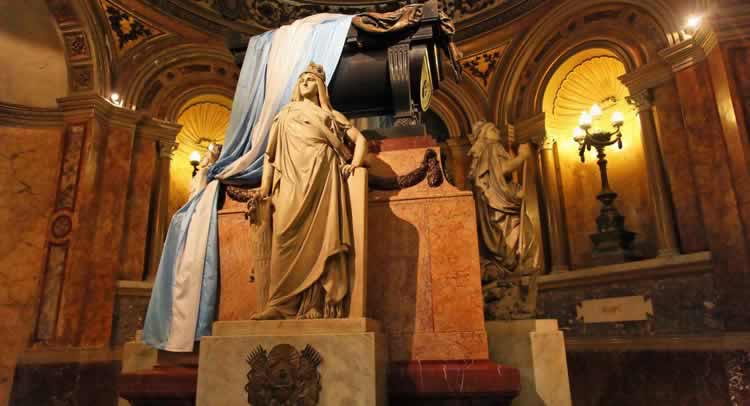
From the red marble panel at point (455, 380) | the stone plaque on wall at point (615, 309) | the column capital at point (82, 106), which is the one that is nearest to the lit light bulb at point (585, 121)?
the stone plaque on wall at point (615, 309)

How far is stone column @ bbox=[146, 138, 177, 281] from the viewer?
6711 mm

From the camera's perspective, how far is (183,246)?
3072mm

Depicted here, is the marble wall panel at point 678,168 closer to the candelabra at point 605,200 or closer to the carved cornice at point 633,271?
the carved cornice at point 633,271

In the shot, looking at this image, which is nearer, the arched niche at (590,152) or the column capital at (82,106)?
the column capital at (82,106)

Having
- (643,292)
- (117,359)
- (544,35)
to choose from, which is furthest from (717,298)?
(117,359)

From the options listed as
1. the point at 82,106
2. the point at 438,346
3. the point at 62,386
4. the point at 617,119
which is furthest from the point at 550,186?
the point at 62,386

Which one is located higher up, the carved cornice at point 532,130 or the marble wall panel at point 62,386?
the carved cornice at point 532,130

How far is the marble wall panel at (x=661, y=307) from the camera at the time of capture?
4.84 meters

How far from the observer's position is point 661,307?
5254 millimetres

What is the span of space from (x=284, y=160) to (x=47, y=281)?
474 centimetres

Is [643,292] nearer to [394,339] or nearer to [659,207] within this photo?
[659,207]

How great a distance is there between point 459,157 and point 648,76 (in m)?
3.00

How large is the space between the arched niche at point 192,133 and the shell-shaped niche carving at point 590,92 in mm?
5249

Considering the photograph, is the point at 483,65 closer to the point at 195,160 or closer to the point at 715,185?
the point at 715,185
